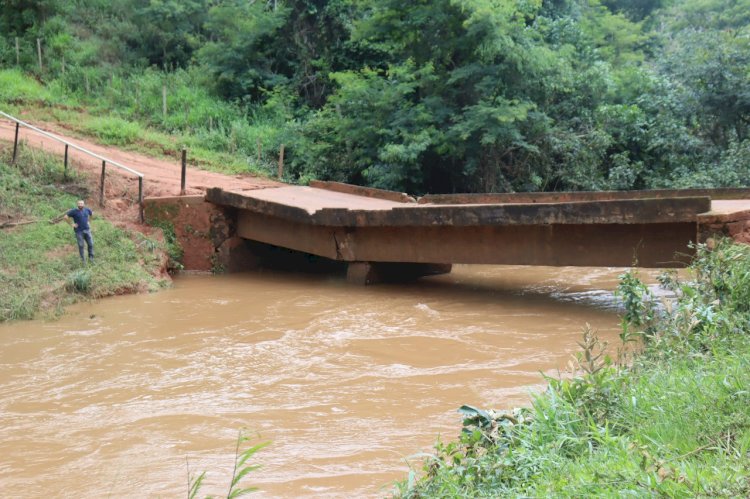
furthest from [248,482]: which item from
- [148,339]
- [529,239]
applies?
[529,239]

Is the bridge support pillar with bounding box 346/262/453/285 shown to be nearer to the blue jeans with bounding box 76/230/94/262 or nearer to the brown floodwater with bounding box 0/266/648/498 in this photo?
the brown floodwater with bounding box 0/266/648/498

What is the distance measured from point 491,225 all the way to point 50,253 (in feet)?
24.4

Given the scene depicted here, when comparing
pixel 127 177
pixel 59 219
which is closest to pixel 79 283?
pixel 59 219

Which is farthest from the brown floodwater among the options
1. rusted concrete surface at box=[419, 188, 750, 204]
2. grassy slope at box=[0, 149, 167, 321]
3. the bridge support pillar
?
rusted concrete surface at box=[419, 188, 750, 204]

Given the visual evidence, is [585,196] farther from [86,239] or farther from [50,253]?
[50,253]

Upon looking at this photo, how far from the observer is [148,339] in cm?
988

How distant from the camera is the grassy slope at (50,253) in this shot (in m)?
11.7

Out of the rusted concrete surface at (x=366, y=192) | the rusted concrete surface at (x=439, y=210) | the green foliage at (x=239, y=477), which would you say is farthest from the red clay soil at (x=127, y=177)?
the green foliage at (x=239, y=477)

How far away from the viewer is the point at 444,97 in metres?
18.6

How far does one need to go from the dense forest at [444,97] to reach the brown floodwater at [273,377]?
5.79 meters

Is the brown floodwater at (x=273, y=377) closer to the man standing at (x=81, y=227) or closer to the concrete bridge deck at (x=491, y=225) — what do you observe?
the concrete bridge deck at (x=491, y=225)

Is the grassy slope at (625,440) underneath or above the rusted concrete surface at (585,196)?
underneath

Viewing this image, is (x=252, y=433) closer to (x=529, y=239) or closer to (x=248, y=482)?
(x=248, y=482)

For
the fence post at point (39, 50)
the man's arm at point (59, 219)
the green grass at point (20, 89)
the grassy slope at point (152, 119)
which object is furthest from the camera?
the fence post at point (39, 50)
